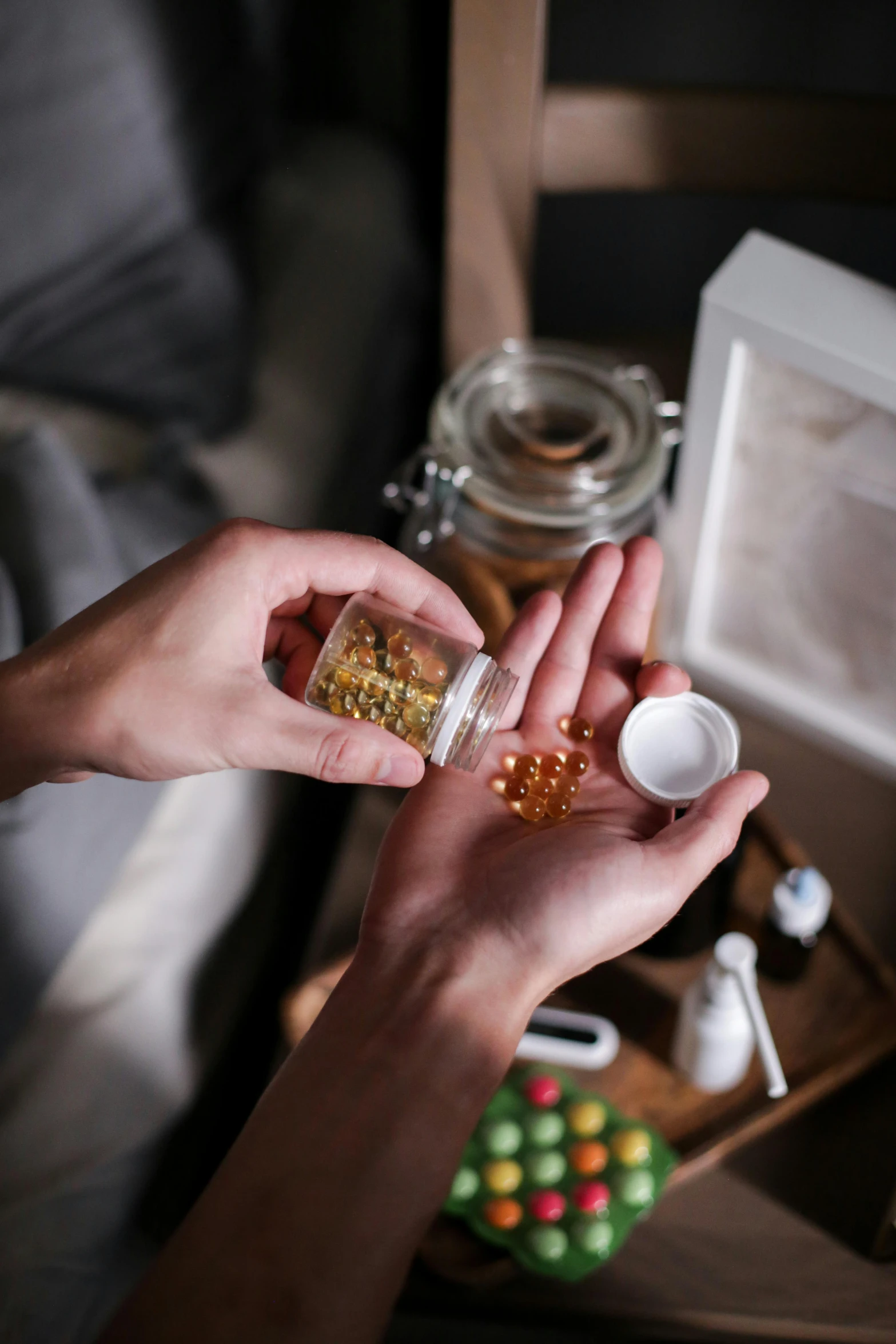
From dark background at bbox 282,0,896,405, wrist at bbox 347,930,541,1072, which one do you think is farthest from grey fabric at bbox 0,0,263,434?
wrist at bbox 347,930,541,1072

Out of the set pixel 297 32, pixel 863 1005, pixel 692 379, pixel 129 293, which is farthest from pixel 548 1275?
pixel 297 32

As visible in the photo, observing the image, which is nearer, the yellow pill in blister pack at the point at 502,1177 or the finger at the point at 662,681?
the finger at the point at 662,681

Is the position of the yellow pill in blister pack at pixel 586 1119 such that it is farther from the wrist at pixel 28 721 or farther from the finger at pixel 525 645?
the wrist at pixel 28 721

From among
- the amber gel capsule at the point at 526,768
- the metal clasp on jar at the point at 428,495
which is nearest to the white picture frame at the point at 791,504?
the metal clasp on jar at the point at 428,495

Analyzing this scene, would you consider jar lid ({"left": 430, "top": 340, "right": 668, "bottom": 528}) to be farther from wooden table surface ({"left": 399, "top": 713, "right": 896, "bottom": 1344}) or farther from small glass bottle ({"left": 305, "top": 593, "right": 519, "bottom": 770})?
wooden table surface ({"left": 399, "top": 713, "right": 896, "bottom": 1344})

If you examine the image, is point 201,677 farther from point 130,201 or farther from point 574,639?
point 130,201
